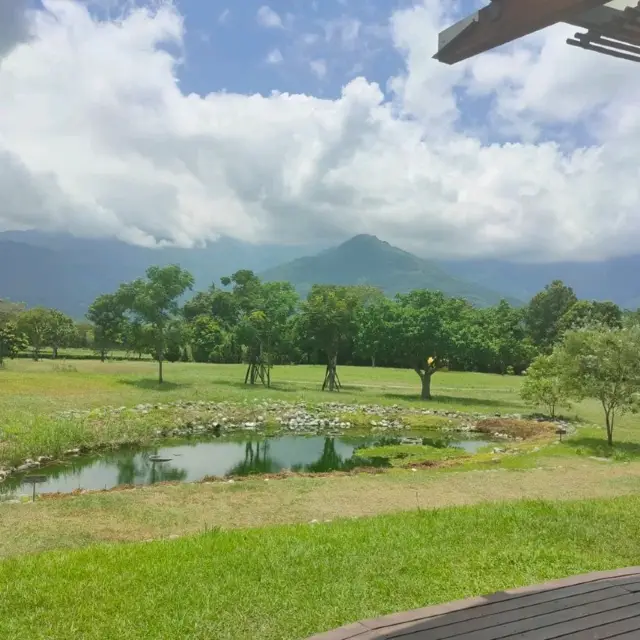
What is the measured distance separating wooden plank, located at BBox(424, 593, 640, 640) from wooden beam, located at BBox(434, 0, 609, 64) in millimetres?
3587

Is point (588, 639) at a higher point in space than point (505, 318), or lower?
lower

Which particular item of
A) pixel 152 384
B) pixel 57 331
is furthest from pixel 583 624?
pixel 57 331

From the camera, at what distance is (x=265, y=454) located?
2186 cm

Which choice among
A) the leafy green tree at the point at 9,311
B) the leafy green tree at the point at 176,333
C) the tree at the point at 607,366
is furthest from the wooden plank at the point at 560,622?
the leafy green tree at the point at 9,311

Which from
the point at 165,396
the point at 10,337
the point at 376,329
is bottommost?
the point at 165,396

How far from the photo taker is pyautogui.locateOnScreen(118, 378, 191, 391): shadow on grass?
34.0 metres

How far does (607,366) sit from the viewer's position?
20.0 metres

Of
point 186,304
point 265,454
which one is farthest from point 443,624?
point 186,304

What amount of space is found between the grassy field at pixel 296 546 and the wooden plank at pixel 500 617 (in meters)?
1.48

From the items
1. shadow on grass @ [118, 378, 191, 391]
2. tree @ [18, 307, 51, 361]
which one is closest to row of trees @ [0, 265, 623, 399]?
shadow on grass @ [118, 378, 191, 391]

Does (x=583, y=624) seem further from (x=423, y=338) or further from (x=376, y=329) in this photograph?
(x=376, y=329)

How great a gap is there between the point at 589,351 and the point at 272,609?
61.2ft

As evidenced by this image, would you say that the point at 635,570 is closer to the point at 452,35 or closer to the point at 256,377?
the point at 452,35

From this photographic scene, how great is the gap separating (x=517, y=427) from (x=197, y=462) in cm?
1551
